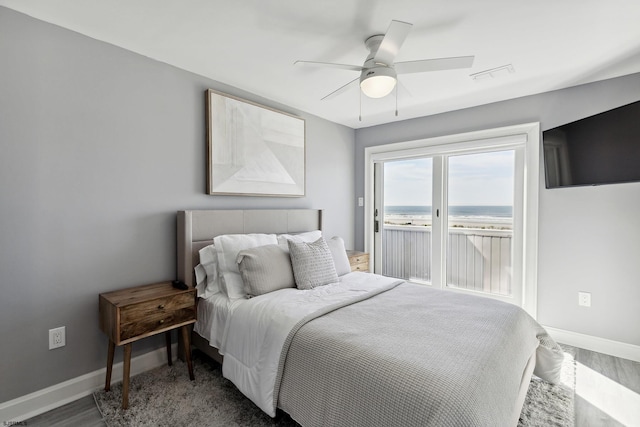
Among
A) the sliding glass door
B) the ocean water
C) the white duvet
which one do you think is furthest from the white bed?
the ocean water

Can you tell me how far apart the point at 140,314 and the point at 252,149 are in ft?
5.63

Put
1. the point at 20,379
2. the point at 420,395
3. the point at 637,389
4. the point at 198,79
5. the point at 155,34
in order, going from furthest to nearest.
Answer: the point at 198,79 < the point at 637,389 < the point at 155,34 < the point at 20,379 < the point at 420,395

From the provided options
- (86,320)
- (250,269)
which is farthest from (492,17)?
(86,320)

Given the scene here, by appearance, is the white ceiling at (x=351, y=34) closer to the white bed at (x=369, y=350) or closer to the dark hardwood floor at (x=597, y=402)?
the white bed at (x=369, y=350)

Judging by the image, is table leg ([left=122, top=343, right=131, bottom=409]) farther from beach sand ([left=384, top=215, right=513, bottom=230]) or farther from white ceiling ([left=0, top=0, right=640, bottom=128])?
beach sand ([left=384, top=215, right=513, bottom=230])

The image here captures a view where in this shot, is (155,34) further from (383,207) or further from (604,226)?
(604,226)

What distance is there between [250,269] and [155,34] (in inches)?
68.5

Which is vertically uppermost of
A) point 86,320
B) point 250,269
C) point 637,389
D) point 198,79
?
point 198,79

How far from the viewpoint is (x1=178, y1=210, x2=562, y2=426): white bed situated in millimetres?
1216

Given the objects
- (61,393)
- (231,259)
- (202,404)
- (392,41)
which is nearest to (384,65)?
(392,41)

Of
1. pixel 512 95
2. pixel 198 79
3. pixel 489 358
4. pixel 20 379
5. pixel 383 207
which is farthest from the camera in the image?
pixel 383 207

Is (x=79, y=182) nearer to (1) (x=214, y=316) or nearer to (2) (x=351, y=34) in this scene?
(1) (x=214, y=316)

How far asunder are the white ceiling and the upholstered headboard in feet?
4.03

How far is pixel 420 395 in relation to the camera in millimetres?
1167
